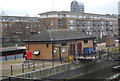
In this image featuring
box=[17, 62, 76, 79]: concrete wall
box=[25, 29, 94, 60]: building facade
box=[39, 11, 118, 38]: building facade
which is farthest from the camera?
box=[39, 11, 118, 38]: building facade

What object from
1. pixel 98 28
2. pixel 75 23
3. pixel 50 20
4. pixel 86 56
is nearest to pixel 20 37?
pixel 50 20

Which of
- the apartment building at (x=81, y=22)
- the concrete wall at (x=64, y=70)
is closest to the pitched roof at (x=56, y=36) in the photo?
the concrete wall at (x=64, y=70)

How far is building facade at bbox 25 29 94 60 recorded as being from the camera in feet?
85.7

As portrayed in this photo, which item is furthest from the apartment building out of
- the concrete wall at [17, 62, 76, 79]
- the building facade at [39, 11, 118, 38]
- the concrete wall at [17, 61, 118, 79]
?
the concrete wall at [17, 62, 76, 79]

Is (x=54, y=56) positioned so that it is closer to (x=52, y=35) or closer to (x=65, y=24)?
(x=52, y=35)

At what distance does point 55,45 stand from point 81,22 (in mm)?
45148

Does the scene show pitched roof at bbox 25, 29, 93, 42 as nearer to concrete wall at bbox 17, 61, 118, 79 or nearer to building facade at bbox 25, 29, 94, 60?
building facade at bbox 25, 29, 94, 60

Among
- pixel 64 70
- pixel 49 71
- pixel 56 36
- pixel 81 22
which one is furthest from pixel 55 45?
pixel 81 22

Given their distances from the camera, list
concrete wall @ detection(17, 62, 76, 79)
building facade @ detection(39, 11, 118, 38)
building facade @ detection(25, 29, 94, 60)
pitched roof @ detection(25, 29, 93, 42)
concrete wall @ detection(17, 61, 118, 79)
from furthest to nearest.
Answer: building facade @ detection(39, 11, 118, 38), pitched roof @ detection(25, 29, 93, 42), building facade @ detection(25, 29, 94, 60), concrete wall @ detection(17, 61, 118, 79), concrete wall @ detection(17, 62, 76, 79)

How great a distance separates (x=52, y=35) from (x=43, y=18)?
138 feet

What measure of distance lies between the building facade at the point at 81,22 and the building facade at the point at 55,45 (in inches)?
1287

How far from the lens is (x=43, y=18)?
69125mm

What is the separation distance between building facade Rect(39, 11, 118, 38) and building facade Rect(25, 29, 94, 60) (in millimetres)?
32694

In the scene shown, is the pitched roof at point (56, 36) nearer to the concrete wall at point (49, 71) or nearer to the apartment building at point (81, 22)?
the concrete wall at point (49, 71)
